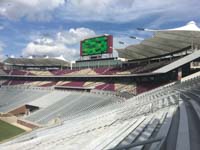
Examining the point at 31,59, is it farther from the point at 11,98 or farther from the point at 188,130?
the point at 188,130

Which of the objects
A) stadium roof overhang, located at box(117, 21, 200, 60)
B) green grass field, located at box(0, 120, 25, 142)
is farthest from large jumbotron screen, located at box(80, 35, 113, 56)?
green grass field, located at box(0, 120, 25, 142)

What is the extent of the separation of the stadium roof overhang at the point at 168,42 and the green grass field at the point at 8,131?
2097 centimetres

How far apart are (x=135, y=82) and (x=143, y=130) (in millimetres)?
40507

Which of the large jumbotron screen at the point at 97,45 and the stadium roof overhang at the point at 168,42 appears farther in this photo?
the large jumbotron screen at the point at 97,45

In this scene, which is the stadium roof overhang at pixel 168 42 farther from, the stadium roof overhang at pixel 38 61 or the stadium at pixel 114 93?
the stadium roof overhang at pixel 38 61

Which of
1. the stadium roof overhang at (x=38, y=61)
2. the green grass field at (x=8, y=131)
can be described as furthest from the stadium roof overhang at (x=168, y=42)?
the stadium roof overhang at (x=38, y=61)

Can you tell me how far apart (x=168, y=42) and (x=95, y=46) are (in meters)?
24.4

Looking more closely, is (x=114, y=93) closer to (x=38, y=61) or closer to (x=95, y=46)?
(x=95, y=46)

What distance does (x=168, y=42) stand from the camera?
143 ft

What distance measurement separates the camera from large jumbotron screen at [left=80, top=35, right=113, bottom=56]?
6241 cm

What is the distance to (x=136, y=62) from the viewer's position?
196 ft

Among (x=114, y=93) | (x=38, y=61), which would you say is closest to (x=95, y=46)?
(x=114, y=93)

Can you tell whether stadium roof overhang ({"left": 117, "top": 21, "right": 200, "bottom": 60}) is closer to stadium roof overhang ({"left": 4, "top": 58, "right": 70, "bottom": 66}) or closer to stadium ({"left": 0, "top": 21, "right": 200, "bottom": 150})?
stadium ({"left": 0, "top": 21, "right": 200, "bottom": 150})

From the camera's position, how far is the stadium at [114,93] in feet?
27.8
